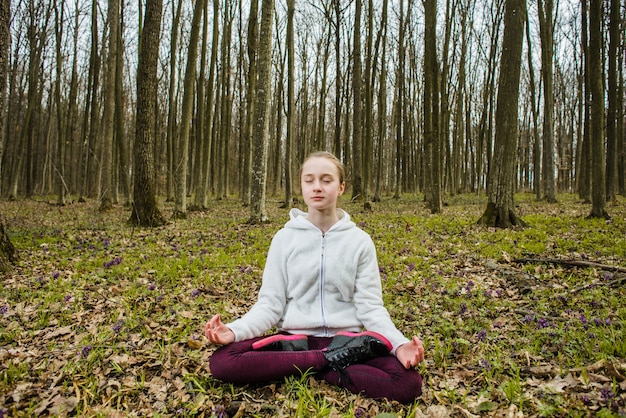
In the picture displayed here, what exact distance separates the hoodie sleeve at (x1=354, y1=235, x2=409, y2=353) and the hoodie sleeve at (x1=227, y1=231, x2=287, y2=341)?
0.59 m

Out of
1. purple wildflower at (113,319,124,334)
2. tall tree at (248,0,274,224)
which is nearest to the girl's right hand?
purple wildflower at (113,319,124,334)

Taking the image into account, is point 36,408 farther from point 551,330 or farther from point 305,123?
point 305,123

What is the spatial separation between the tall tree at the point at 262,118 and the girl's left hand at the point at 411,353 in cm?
780

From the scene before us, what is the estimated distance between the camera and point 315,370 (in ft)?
8.75

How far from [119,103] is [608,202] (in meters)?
18.8

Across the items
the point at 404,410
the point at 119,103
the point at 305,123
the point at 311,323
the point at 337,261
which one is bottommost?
the point at 404,410

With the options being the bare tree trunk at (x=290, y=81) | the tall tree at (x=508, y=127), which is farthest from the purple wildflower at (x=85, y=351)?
the bare tree trunk at (x=290, y=81)

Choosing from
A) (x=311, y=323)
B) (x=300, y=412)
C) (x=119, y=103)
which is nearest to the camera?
(x=300, y=412)

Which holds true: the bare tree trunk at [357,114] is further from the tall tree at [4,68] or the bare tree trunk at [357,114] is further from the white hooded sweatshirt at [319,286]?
the white hooded sweatshirt at [319,286]

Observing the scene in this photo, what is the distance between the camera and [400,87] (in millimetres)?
22750

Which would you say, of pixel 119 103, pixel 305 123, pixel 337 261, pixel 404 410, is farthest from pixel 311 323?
pixel 305 123

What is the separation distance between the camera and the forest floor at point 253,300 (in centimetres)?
249

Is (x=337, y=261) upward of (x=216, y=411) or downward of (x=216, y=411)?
upward

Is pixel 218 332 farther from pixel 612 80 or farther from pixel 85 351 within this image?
pixel 612 80
